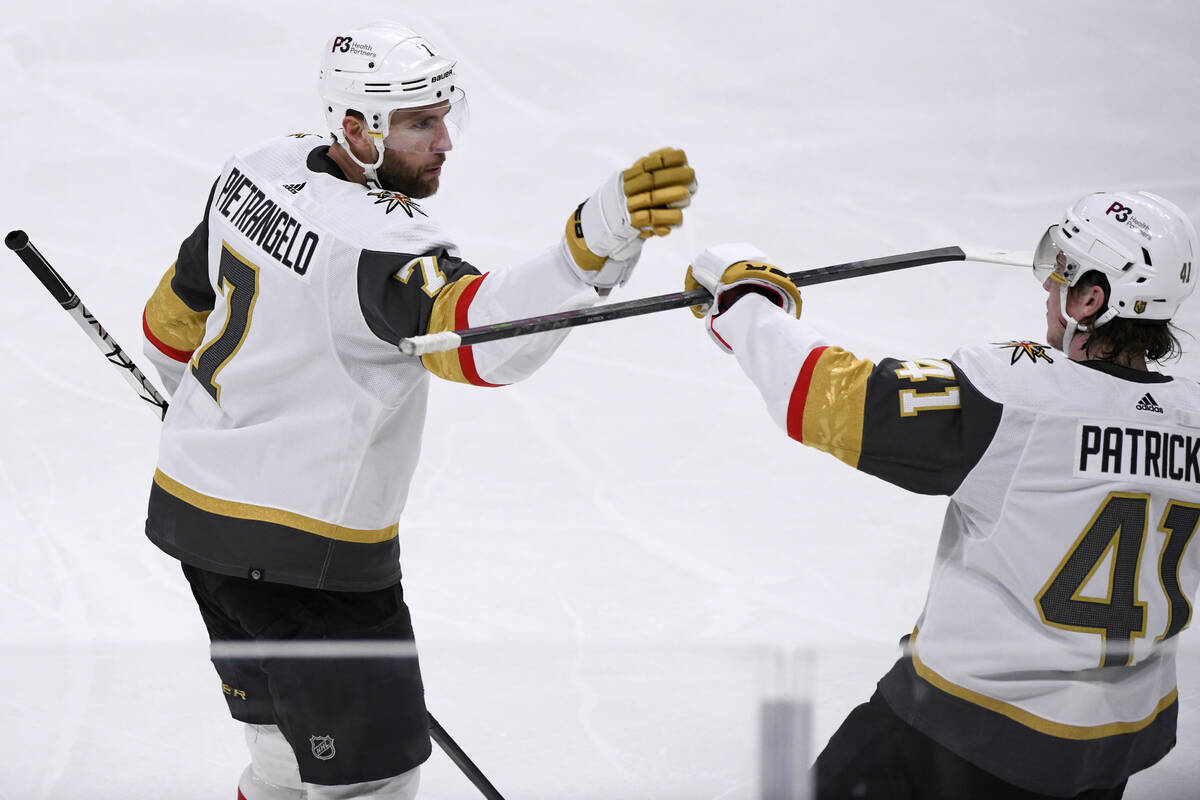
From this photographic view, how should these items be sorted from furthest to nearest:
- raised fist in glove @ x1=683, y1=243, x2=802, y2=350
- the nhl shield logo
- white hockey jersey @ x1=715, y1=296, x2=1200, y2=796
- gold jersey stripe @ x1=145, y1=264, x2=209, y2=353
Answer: gold jersey stripe @ x1=145, y1=264, x2=209, y2=353
the nhl shield logo
raised fist in glove @ x1=683, y1=243, x2=802, y2=350
white hockey jersey @ x1=715, y1=296, x2=1200, y2=796

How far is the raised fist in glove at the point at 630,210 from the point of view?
1740 mm

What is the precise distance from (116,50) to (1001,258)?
4905 millimetres

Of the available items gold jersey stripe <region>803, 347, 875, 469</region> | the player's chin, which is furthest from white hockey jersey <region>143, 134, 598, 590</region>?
gold jersey stripe <region>803, 347, 875, 469</region>

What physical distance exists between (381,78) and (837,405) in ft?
2.71

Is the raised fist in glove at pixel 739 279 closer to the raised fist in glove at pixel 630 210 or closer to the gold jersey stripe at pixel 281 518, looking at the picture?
the raised fist in glove at pixel 630 210

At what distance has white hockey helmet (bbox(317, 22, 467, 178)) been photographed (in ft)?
6.56

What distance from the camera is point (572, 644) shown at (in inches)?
57.1

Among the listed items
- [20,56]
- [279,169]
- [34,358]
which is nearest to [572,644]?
[279,169]

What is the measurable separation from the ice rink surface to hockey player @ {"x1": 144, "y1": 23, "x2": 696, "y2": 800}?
6.0 inches

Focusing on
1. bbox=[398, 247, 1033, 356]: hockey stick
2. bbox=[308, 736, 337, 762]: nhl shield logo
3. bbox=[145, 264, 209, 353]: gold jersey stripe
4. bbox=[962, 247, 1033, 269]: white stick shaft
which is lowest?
bbox=[308, 736, 337, 762]: nhl shield logo

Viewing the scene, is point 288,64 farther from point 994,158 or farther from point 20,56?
point 994,158

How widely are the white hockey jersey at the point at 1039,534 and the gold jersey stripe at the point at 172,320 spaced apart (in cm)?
105

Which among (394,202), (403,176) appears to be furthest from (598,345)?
(394,202)

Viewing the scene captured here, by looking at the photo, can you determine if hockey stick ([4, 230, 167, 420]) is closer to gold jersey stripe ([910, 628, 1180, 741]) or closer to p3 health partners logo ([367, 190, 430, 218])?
p3 health partners logo ([367, 190, 430, 218])
